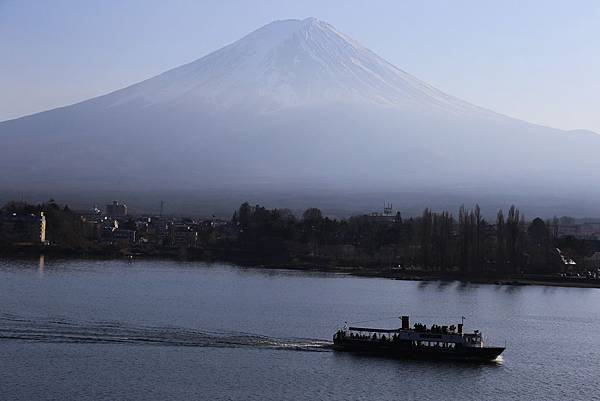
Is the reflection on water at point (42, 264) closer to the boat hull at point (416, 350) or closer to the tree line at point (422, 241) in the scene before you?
the tree line at point (422, 241)

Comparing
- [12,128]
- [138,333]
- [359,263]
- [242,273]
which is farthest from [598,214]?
[138,333]

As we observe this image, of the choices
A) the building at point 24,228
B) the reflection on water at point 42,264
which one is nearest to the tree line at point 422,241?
the building at point 24,228

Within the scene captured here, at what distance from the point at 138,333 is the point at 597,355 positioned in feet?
25.1

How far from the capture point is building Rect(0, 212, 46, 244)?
45856mm

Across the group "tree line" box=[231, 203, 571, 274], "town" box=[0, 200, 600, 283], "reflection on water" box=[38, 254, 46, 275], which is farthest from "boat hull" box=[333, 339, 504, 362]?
"tree line" box=[231, 203, 571, 274]

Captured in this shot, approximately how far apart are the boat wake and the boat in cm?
46

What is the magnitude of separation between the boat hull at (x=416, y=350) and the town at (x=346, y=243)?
1737cm

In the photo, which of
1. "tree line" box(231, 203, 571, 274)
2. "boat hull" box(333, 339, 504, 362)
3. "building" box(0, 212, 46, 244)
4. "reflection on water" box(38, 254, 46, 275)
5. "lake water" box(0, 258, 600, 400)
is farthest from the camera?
"building" box(0, 212, 46, 244)

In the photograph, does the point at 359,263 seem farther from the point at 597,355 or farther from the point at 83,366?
the point at 83,366

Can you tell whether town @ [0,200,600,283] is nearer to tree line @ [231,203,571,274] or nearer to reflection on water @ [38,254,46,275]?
tree line @ [231,203,571,274]

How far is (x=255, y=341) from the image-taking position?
65.9 feet

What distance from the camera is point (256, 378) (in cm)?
1717

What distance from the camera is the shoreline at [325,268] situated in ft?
120

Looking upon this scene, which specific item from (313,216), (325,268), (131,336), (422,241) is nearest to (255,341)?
(131,336)
